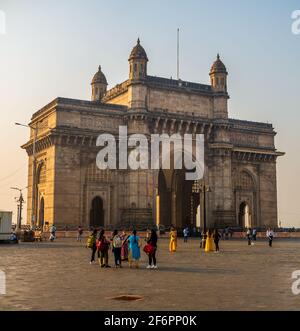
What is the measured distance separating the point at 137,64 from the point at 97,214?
14019 mm

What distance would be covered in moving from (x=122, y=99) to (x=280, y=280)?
3518cm

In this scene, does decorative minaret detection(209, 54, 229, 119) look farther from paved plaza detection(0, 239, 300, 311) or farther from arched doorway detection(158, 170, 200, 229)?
paved plaza detection(0, 239, 300, 311)

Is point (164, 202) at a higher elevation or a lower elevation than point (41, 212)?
higher

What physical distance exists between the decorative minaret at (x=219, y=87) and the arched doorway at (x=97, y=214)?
1428 centimetres

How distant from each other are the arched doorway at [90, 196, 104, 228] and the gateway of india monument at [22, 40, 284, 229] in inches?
3.6

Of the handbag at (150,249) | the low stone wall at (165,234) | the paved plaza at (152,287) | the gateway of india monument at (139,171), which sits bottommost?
the paved plaza at (152,287)

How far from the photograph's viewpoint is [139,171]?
42562 millimetres

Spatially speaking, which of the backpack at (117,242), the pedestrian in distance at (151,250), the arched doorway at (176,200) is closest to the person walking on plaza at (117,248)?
the backpack at (117,242)

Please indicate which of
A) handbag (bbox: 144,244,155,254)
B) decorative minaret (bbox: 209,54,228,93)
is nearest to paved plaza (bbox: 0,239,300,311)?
handbag (bbox: 144,244,155,254)

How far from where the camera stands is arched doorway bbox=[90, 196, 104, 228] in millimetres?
43312

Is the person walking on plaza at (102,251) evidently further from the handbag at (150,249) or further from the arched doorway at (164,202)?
the arched doorway at (164,202)

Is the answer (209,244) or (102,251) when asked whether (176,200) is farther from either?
(102,251)

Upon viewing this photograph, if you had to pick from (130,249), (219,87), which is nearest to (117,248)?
(130,249)

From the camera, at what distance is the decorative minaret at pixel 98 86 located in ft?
176
